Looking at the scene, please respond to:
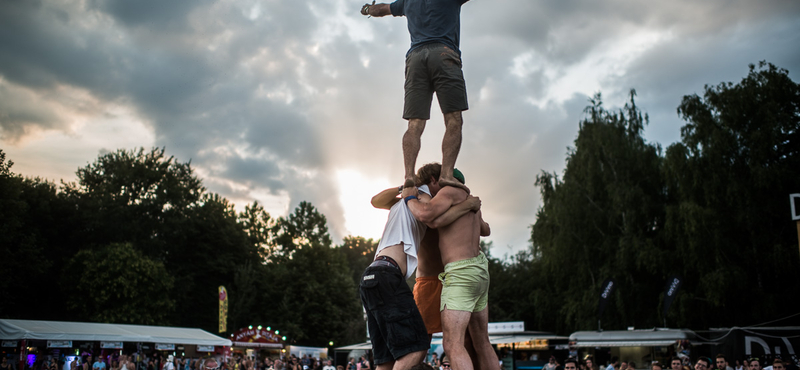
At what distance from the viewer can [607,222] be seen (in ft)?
110

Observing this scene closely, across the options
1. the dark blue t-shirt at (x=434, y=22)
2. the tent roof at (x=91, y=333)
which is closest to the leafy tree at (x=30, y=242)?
the tent roof at (x=91, y=333)

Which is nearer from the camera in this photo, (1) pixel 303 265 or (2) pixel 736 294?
(2) pixel 736 294

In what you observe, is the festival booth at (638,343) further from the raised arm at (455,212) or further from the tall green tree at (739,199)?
the raised arm at (455,212)

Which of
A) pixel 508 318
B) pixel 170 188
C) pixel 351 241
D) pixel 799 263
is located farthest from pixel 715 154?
pixel 351 241

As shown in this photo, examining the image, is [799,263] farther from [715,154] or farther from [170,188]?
[170,188]

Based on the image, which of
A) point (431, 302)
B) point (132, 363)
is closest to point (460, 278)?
point (431, 302)

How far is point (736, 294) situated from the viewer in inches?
1098

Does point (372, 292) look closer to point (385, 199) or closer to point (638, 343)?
point (385, 199)

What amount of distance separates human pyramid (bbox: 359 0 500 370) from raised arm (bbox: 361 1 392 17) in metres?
0.01

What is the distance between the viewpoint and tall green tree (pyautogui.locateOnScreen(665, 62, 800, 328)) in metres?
27.5

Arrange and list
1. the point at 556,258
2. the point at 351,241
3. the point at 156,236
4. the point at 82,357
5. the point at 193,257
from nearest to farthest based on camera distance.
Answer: the point at 82,357
the point at 556,258
the point at 156,236
the point at 193,257
the point at 351,241

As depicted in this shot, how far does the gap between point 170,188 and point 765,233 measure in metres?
39.5

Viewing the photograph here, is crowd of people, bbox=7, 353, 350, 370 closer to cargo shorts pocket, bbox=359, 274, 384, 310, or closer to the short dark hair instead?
the short dark hair

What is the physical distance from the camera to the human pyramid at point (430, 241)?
4629 mm
